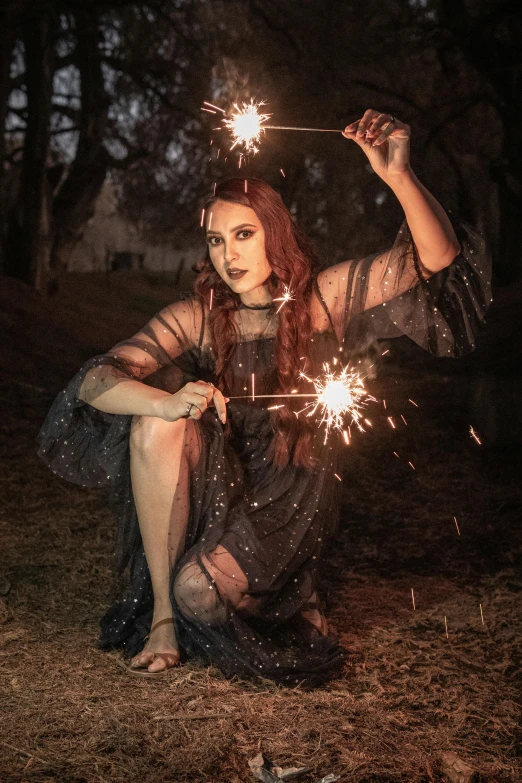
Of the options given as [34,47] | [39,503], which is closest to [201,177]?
[34,47]

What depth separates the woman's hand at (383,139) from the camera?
2936 millimetres

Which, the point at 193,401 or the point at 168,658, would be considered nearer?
the point at 193,401

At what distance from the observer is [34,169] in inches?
551

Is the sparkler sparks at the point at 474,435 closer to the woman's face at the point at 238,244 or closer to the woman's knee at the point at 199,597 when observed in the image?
the woman's face at the point at 238,244

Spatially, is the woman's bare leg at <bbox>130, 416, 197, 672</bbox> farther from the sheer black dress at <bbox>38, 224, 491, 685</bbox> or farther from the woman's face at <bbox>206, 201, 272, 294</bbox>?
the woman's face at <bbox>206, 201, 272, 294</bbox>

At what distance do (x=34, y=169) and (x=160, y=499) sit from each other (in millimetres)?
11737

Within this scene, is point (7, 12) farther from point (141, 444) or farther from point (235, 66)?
point (141, 444)

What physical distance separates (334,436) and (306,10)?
44.1ft

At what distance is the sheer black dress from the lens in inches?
130

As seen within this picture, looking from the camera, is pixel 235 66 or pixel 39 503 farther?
pixel 235 66

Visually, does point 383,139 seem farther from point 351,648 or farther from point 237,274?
point 351,648

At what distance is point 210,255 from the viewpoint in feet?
11.8

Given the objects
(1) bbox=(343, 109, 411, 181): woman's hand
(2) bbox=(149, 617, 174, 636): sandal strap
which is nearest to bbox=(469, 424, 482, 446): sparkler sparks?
(2) bbox=(149, 617, 174, 636): sandal strap

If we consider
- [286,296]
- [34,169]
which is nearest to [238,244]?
[286,296]
